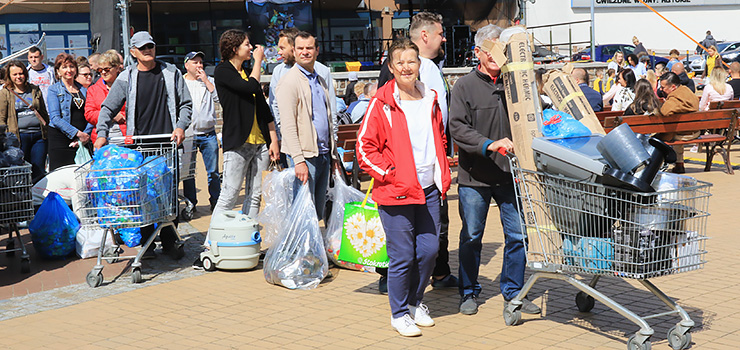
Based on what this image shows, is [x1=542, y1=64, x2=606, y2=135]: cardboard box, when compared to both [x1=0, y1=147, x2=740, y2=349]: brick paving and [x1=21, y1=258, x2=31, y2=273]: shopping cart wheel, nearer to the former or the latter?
[x1=0, y1=147, x2=740, y2=349]: brick paving

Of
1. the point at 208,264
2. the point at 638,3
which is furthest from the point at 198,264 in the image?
the point at 638,3

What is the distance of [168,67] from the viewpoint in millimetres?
7871

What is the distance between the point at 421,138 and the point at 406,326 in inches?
48.9

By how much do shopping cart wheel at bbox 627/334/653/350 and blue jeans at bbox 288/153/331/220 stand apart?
301 cm

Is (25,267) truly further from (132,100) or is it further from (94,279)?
(132,100)

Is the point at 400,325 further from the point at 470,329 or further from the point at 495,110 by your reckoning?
the point at 495,110

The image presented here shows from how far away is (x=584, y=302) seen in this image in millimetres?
5703

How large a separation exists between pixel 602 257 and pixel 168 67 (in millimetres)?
4799

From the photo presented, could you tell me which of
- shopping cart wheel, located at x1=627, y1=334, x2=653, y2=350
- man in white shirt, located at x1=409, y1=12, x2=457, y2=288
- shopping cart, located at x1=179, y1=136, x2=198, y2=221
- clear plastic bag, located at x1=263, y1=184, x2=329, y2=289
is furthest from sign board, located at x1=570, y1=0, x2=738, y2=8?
shopping cart wheel, located at x1=627, y1=334, x2=653, y2=350

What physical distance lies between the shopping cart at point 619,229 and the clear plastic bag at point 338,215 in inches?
87.0

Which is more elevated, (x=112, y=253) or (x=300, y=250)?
(x=300, y=250)

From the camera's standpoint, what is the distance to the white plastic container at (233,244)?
23.4 feet

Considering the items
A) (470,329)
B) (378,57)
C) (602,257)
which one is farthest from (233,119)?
(378,57)

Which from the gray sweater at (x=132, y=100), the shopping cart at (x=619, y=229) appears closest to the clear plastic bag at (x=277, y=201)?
the gray sweater at (x=132, y=100)
